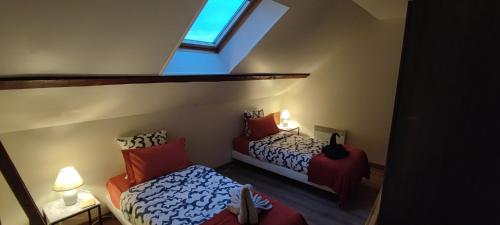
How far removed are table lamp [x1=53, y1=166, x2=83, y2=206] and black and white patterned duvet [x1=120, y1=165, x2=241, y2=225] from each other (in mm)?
383

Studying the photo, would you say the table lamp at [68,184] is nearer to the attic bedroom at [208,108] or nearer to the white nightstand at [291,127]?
the attic bedroom at [208,108]

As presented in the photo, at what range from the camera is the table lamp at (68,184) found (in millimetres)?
2000

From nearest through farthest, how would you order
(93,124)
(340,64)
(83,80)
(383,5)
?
(83,80)
(383,5)
(93,124)
(340,64)

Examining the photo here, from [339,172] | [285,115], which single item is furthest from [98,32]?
[285,115]

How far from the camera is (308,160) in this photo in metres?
2.88

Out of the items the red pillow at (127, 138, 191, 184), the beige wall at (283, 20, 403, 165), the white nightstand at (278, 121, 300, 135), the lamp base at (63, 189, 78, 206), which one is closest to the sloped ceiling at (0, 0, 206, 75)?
the red pillow at (127, 138, 191, 184)

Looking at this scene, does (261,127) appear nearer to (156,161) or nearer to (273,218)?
(156,161)

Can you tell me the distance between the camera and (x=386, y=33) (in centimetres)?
336

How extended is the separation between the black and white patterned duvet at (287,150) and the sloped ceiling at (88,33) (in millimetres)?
1925

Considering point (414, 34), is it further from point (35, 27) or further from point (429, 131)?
point (35, 27)

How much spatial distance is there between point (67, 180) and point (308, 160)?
7.83 feet

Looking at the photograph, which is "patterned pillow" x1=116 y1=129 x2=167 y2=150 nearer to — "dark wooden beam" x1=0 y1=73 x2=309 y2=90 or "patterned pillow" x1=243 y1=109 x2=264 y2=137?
"dark wooden beam" x1=0 y1=73 x2=309 y2=90

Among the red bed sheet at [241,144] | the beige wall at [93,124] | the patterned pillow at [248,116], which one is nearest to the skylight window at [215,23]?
the beige wall at [93,124]

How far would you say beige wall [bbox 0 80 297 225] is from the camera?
190 cm
